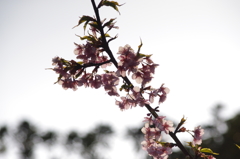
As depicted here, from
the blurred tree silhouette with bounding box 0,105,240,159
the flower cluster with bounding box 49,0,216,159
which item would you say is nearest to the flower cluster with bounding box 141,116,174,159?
the flower cluster with bounding box 49,0,216,159

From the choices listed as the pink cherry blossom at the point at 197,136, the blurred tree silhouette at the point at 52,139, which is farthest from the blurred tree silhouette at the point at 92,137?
the pink cherry blossom at the point at 197,136

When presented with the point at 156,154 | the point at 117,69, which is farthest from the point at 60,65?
the point at 156,154

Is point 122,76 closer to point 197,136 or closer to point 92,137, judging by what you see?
point 197,136

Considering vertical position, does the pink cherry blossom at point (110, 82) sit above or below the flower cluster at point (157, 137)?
above

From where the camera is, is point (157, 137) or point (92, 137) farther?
point (92, 137)

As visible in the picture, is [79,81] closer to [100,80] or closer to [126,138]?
[100,80]

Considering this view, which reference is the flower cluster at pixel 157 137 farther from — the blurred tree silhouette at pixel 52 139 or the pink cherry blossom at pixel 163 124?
the blurred tree silhouette at pixel 52 139

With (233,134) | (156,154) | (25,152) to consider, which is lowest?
(156,154)

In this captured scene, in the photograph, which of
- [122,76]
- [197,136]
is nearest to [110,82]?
[122,76]
